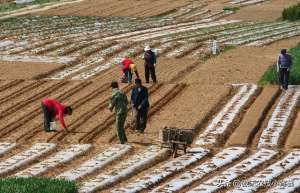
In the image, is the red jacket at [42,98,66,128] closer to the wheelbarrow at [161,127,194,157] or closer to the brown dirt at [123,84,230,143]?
the brown dirt at [123,84,230,143]

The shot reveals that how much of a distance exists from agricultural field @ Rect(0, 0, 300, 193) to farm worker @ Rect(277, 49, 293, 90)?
1.05 feet

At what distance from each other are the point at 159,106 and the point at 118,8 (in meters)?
34.0

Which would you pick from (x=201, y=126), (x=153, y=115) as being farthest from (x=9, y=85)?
(x=201, y=126)

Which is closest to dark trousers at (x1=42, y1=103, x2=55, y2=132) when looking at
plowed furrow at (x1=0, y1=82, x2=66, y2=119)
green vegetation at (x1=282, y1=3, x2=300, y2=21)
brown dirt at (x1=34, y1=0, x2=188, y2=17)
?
plowed furrow at (x1=0, y1=82, x2=66, y2=119)

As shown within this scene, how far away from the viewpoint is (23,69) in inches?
1267

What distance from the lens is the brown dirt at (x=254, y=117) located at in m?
20.4

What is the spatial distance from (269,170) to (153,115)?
692 centimetres

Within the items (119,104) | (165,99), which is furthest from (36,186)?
(165,99)

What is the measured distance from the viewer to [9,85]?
28734 mm

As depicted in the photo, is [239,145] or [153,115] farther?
[153,115]

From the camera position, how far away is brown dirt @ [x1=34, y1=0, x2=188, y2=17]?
5569cm

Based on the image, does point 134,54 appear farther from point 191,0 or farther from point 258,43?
point 191,0

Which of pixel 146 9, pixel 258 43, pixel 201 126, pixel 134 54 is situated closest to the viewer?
pixel 201 126

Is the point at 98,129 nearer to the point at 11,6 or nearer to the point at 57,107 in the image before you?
the point at 57,107
